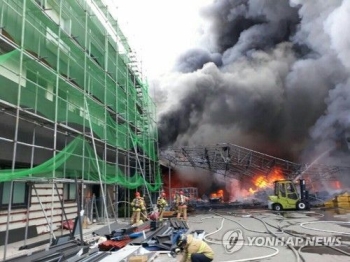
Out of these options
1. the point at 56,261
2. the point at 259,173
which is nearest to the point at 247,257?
the point at 56,261

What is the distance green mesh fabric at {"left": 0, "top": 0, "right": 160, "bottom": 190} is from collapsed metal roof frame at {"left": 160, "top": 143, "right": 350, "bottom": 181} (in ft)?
28.4

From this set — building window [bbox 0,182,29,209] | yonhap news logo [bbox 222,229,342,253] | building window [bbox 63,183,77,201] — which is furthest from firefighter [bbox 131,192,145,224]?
building window [bbox 0,182,29,209]

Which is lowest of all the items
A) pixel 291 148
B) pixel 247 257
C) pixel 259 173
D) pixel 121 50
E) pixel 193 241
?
pixel 247 257

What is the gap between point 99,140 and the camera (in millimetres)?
12094

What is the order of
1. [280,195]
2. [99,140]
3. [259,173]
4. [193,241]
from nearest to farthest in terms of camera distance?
[193,241], [99,140], [280,195], [259,173]

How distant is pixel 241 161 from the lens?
26.8 metres

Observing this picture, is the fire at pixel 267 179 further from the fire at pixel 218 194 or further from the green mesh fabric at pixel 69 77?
the green mesh fabric at pixel 69 77

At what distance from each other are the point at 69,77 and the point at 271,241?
8.45m

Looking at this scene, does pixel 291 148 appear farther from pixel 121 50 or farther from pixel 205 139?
pixel 121 50

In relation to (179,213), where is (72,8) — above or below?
above

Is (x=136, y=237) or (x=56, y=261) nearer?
(x=56, y=261)

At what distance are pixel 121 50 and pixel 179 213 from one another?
9.72 meters

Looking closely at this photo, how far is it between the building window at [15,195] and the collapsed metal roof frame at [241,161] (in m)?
17.2

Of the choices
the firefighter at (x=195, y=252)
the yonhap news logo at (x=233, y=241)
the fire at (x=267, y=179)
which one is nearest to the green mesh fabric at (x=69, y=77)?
the firefighter at (x=195, y=252)
